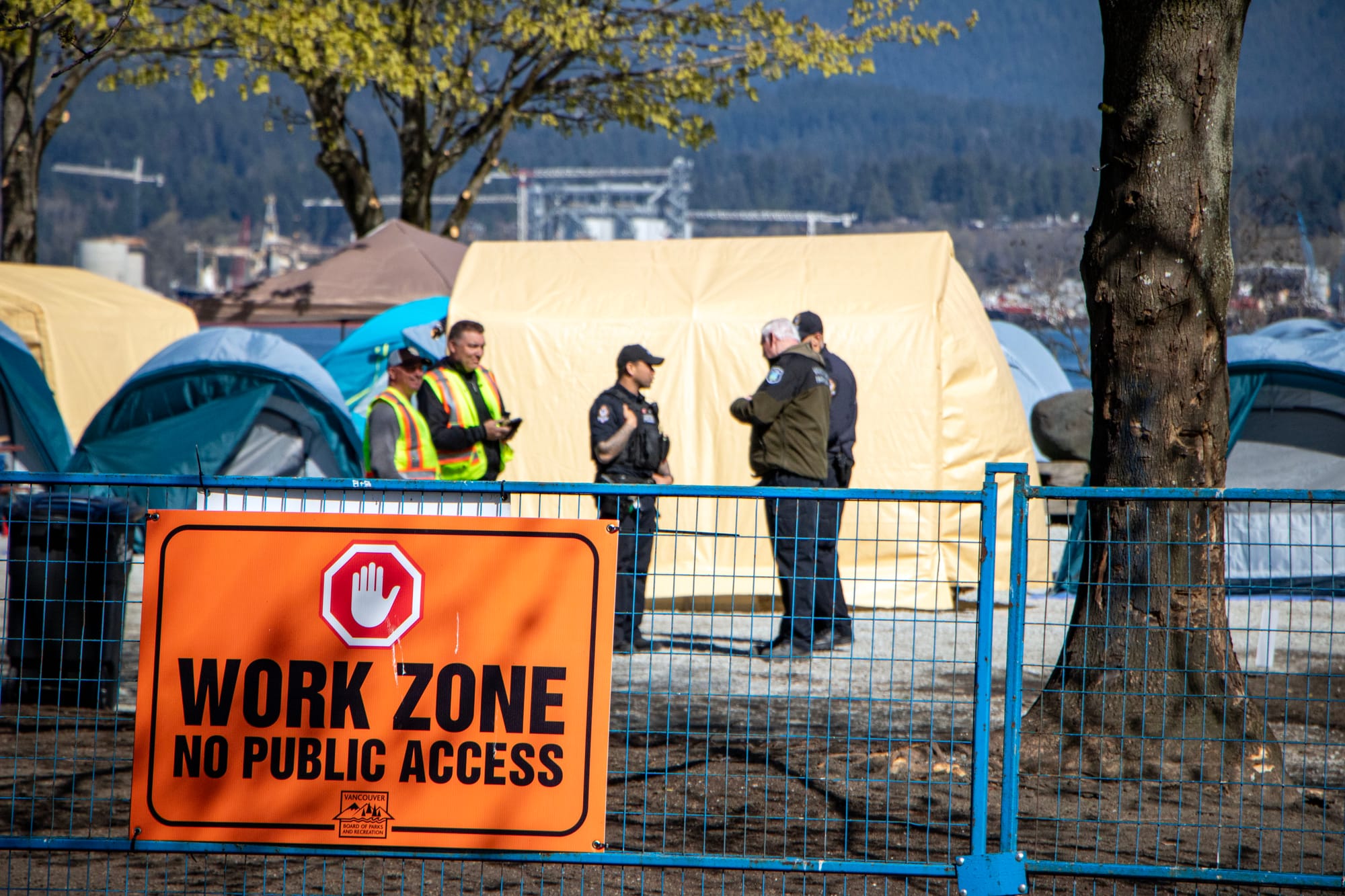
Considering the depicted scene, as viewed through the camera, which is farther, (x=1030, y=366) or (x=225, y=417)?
(x=1030, y=366)

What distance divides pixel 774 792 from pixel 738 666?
244 cm

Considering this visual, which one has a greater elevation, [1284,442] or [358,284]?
[358,284]

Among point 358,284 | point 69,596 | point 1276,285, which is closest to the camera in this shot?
point 69,596

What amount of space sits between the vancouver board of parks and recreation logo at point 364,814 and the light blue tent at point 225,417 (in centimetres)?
759

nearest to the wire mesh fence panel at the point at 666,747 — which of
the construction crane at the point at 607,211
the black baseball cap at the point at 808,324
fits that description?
the black baseball cap at the point at 808,324

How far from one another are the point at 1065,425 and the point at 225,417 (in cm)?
779

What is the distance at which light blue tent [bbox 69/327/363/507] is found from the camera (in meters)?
10.6

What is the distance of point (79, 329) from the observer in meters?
13.6

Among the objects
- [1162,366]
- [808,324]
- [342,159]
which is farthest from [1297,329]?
[342,159]

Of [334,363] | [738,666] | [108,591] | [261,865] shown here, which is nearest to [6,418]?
[334,363]

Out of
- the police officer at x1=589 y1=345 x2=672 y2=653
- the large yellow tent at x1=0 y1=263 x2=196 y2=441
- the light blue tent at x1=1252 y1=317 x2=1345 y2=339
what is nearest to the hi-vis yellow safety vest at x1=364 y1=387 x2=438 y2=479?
the police officer at x1=589 y1=345 x2=672 y2=653

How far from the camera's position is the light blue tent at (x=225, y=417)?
1062cm

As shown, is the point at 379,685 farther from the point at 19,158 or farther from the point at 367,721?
the point at 19,158

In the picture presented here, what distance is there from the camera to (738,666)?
721 centimetres
